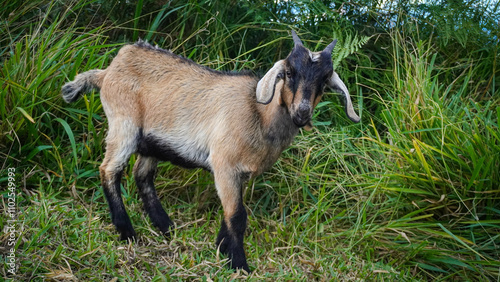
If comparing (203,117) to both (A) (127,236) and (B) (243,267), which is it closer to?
(A) (127,236)

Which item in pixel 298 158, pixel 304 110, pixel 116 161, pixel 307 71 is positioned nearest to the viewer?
pixel 304 110

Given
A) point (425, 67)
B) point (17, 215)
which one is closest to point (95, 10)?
point (17, 215)

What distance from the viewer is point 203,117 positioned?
451 centimetres

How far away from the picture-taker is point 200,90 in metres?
4.62

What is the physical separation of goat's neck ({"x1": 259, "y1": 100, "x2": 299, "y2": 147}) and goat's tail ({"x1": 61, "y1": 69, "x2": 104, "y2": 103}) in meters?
1.53

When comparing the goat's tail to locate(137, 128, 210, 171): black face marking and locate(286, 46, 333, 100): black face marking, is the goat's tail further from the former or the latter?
locate(286, 46, 333, 100): black face marking

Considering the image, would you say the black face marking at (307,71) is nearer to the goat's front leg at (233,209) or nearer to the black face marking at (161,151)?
the goat's front leg at (233,209)

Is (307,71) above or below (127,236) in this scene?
above

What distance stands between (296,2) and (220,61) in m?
0.97

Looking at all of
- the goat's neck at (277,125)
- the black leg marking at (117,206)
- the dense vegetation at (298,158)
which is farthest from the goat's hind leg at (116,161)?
the goat's neck at (277,125)

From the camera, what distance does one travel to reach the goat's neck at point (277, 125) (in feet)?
13.8

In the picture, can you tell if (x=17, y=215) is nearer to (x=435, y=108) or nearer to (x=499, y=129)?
(x=435, y=108)

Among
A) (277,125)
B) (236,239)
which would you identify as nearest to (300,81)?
(277,125)

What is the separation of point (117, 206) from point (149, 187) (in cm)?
36
